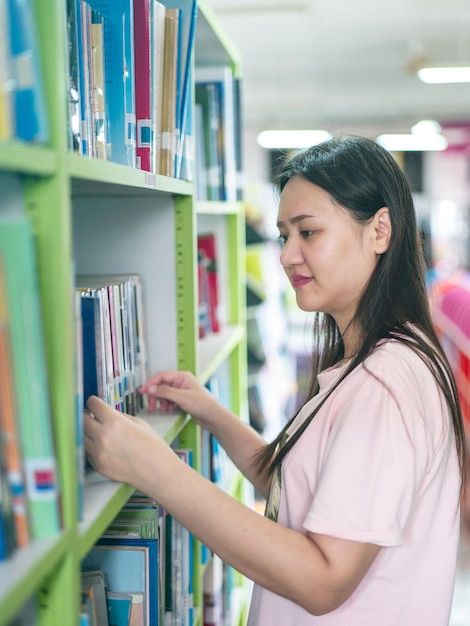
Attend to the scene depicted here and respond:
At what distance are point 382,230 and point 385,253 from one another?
0.04 meters

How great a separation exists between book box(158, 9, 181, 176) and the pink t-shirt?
516 millimetres

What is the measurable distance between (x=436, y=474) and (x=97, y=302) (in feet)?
2.00

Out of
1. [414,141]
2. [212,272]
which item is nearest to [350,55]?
[414,141]

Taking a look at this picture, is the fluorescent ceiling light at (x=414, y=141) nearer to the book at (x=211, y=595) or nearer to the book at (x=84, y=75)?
the book at (x=211, y=595)

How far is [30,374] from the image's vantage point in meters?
0.75

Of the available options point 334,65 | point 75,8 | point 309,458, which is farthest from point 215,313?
point 334,65

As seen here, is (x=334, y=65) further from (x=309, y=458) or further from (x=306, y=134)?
(x=309, y=458)

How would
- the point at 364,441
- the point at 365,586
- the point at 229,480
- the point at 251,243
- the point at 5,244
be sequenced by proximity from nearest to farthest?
1. the point at 5,244
2. the point at 364,441
3. the point at 365,586
4. the point at 229,480
5. the point at 251,243

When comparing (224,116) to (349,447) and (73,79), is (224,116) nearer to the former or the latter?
(73,79)

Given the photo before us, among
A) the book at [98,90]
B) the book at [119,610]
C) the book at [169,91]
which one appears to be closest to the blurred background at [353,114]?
the book at [169,91]

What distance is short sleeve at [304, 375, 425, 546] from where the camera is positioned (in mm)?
1053

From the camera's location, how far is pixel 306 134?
387 inches

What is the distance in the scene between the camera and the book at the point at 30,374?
0.73 m

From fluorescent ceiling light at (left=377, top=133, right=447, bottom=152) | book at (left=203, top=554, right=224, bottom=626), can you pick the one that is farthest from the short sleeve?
fluorescent ceiling light at (left=377, top=133, right=447, bottom=152)
